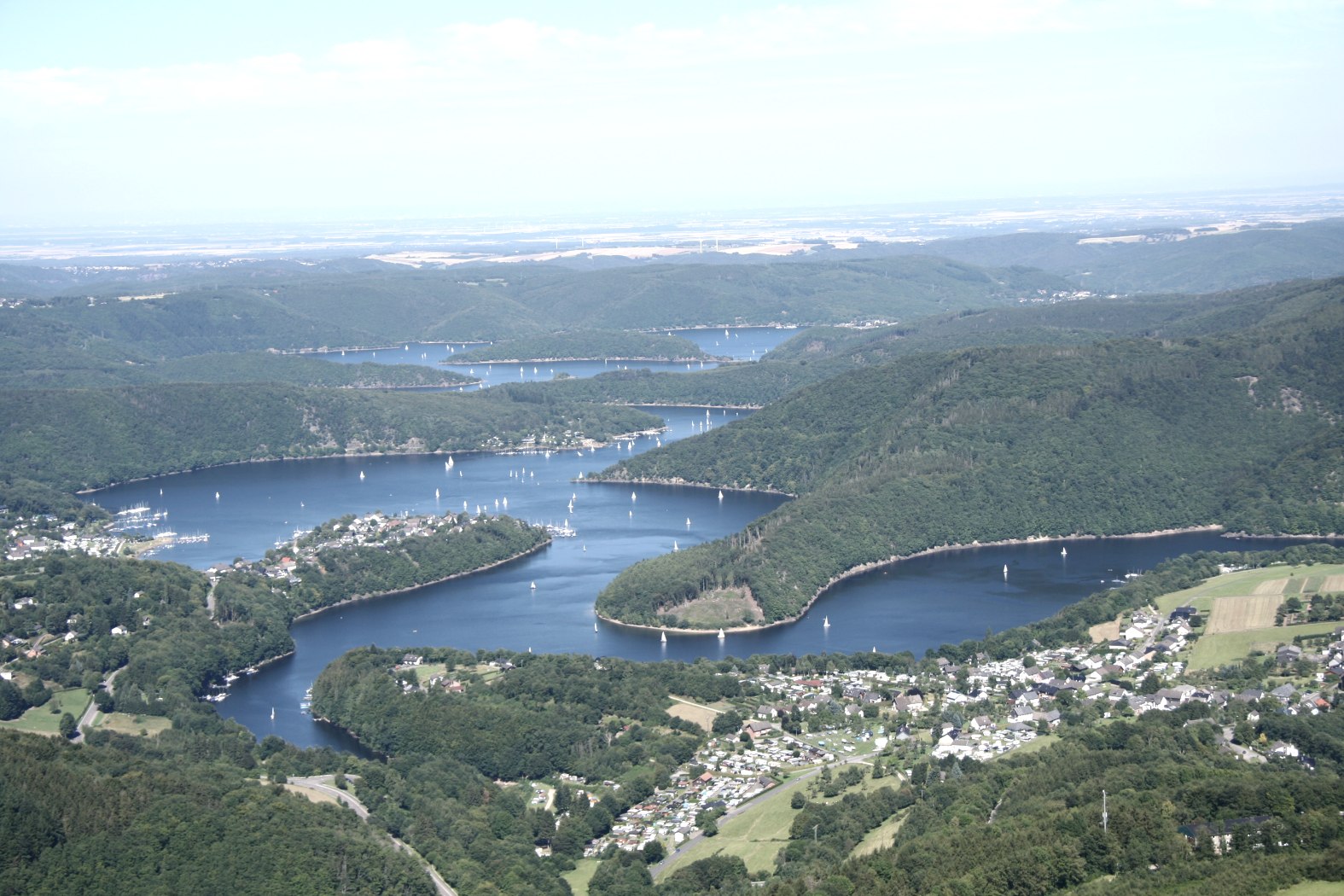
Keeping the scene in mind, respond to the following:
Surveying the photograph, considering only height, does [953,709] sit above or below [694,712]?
above

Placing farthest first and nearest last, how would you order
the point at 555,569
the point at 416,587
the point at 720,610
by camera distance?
the point at 555,569 < the point at 416,587 < the point at 720,610

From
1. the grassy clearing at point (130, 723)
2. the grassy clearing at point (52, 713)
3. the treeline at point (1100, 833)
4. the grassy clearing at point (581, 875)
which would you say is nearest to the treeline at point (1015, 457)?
the grassy clearing at point (130, 723)

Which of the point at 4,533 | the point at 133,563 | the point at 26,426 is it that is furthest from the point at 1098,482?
the point at 26,426

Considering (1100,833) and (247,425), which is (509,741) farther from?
(247,425)

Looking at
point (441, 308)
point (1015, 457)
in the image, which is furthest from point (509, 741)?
point (441, 308)

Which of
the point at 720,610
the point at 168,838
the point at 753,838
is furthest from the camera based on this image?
the point at 720,610

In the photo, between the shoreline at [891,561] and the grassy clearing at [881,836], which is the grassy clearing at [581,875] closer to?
the grassy clearing at [881,836]

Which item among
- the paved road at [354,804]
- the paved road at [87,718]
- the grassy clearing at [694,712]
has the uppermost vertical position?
the paved road at [354,804]
